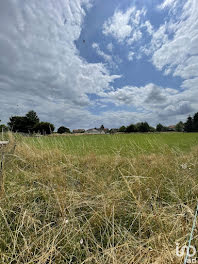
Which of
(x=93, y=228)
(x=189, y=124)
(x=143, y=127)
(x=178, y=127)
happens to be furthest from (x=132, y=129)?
(x=93, y=228)

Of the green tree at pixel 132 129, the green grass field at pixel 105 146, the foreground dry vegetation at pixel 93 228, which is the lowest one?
the foreground dry vegetation at pixel 93 228

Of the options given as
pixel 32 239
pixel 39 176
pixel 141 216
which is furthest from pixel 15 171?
pixel 141 216

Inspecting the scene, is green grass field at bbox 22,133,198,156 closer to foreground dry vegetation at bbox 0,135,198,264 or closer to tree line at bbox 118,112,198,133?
foreground dry vegetation at bbox 0,135,198,264

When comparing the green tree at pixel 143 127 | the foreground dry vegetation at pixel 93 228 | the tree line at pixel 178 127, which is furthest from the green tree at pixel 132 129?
the foreground dry vegetation at pixel 93 228

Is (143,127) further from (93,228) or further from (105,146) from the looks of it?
(93,228)

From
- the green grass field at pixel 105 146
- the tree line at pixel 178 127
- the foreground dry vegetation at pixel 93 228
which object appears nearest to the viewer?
the foreground dry vegetation at pixel 93 228

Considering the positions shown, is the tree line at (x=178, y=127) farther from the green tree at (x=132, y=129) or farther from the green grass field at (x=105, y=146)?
the green grass field at (x=105, y=146)

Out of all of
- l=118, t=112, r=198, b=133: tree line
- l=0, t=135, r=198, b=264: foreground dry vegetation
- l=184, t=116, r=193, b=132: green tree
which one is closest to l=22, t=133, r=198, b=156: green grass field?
l=0, t=135, r=198, b=264: foreground dry vegetation

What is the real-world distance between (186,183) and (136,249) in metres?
1.23

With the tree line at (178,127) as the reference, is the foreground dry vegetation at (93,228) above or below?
below

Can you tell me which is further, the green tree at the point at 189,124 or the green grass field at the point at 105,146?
the green tree at the point at 189,124

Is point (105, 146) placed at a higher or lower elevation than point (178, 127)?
lower

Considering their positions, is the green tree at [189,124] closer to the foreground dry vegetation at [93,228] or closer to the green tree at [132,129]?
the green tree at [132,129]

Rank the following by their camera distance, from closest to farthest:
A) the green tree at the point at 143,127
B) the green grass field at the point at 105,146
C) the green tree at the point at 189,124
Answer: the green grass field at the point at 105,146 < the green tree at the point at 189,124 < the green tree at the point at 143,127
